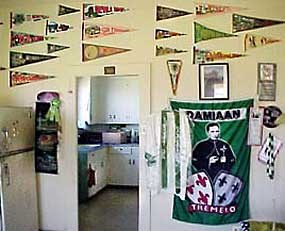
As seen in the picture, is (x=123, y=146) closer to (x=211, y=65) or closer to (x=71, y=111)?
(x=71, y=111)

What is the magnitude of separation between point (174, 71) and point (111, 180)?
145 inches

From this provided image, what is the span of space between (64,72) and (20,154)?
113cm

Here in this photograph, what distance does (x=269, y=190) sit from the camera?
15.1 feet

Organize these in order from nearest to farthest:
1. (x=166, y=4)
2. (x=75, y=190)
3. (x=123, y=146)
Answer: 1. (x=166, y=4)
2. (x=75, y=190)
3. (x=123, y=146)

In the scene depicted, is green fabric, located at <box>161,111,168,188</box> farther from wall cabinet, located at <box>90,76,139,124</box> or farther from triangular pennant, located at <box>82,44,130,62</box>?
wall cabinet, located at <box>90,76,139,124</box>

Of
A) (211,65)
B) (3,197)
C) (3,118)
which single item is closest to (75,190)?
(3,197)

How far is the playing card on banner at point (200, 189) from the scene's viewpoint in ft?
15.5

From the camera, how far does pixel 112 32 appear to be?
5.02 m

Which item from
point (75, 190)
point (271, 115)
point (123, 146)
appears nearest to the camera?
point (271, 115)

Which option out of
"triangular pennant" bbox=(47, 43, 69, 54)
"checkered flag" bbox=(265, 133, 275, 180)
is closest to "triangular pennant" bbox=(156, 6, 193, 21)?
"triangular pennant" bbox=(47, 43, 69, 54)

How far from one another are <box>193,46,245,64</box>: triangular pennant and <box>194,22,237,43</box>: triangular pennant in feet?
0.43

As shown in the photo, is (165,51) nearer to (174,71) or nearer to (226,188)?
(174,71)

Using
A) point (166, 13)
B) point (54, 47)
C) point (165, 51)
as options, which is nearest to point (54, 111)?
point (54, 47)

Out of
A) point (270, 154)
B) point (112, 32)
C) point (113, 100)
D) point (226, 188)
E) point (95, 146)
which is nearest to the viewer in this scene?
point (270, 154)
